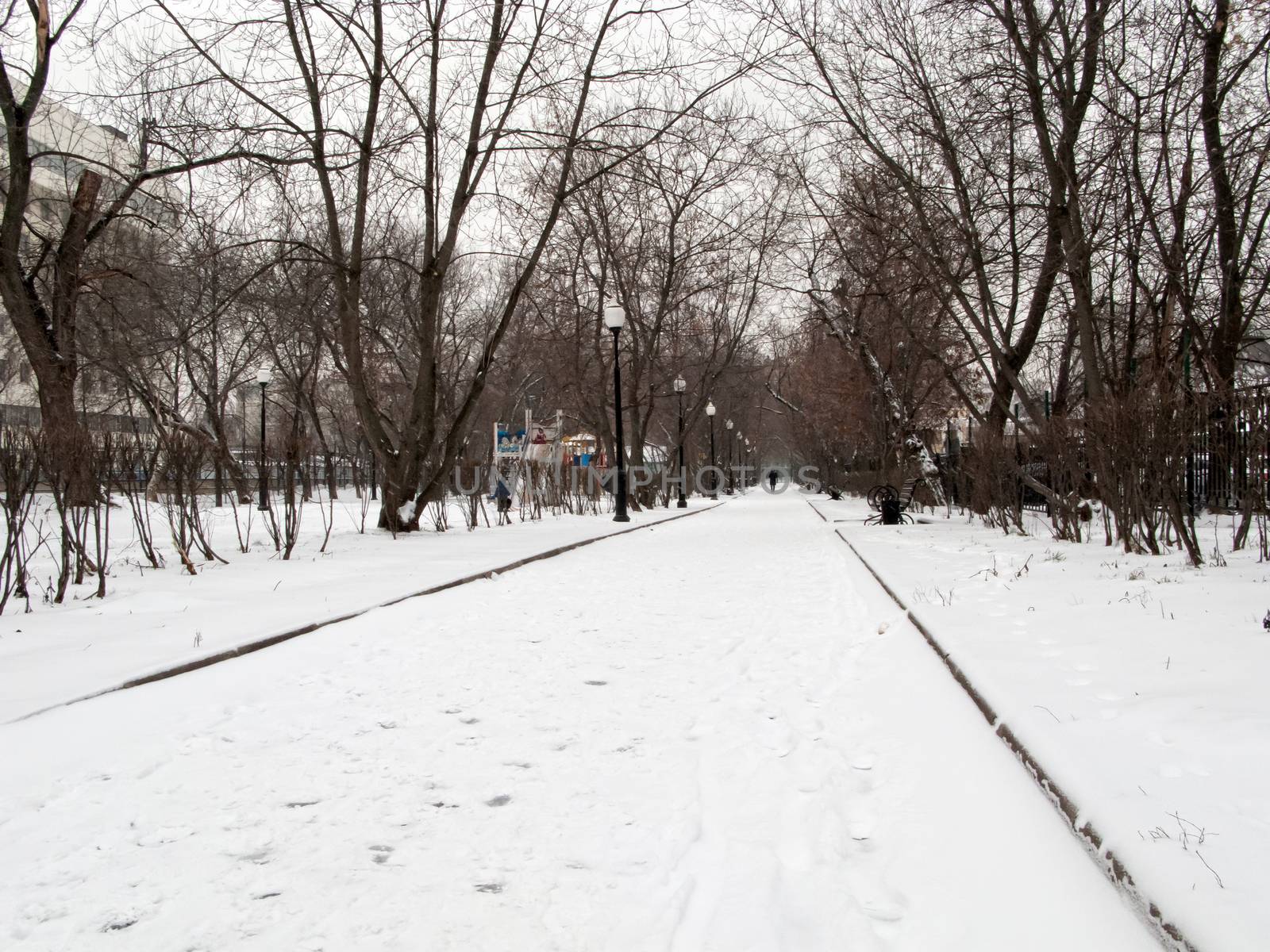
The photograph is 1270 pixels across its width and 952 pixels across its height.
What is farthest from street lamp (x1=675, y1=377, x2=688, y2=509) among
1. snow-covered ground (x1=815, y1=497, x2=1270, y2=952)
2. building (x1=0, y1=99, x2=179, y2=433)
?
snow-covered ground (x1=815, y1=497, x2=1270, y2=952)

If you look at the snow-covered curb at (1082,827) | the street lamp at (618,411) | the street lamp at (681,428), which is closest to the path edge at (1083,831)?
the snow-covered curb at (1082,827)

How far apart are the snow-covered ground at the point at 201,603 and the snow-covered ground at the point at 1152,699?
4.54m

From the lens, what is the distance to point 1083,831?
8.43 feet

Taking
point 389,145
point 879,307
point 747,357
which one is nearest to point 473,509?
point 389,145

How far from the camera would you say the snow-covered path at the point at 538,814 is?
2.16 meters

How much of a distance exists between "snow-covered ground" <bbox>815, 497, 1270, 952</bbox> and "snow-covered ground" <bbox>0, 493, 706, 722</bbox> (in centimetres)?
454

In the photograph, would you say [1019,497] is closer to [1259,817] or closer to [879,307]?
[879,307]

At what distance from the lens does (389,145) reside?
12.6 metres

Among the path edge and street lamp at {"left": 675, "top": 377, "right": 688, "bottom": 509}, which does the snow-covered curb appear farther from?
A: street lamp at {"left": 675, "top": 377, "right": 688, "bottom": 509}

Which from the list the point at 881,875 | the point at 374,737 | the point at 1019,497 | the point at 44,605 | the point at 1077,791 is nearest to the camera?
the point at 881,875

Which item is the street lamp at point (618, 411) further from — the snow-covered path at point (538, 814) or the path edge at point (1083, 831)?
the path edge at point (1083, 831)

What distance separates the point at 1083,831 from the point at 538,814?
68.8 inches

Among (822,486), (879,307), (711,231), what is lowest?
(822,486)

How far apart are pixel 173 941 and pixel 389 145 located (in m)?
12.5
